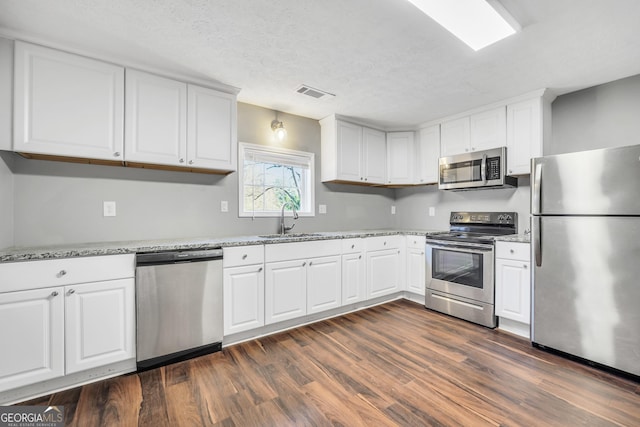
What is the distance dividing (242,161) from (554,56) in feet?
9.37

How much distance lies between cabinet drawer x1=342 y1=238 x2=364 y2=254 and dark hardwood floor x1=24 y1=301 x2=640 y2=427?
0.93 m

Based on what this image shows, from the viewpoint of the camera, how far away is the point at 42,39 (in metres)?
1.92

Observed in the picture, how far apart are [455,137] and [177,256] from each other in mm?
3314

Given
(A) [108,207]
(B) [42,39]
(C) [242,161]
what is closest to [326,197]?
(C) [242,161]

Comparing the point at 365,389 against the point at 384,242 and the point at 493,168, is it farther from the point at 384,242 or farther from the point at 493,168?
the point at 493,168

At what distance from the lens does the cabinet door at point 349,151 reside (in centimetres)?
356

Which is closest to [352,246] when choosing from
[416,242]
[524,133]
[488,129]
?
[416,242]

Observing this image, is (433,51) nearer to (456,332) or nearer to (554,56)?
(554,56)

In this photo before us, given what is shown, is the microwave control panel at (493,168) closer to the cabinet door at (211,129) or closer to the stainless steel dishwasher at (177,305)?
the cabinet door at (211,129)

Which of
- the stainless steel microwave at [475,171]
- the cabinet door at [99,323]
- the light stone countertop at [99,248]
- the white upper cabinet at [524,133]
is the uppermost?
the white upper cabinet at [524,133]

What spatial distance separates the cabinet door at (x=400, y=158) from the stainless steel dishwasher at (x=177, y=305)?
8.74 ft

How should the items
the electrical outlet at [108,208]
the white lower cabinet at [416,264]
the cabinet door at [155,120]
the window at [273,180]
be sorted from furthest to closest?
the white lower cabinet at [416,264]
the window at [273,180]
the electrical outlet at [108,208]
the cabinet door at [155,120]

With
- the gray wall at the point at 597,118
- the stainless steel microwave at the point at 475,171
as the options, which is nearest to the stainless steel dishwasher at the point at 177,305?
the stainless steel microwave at the point at 475,171

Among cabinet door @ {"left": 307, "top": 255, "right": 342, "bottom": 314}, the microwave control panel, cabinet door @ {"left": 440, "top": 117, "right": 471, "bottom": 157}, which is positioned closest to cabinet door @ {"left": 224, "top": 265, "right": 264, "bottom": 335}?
cabinet door @ {"left": 307, "top": 255, "right": 342, "bottom": 314}
